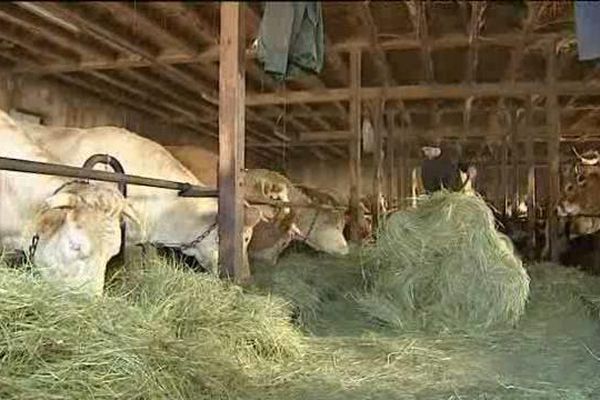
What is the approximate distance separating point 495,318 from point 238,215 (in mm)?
1569

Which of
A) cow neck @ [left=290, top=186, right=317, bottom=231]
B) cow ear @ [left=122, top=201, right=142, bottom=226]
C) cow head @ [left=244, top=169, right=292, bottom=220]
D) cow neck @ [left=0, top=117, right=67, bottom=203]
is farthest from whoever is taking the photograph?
cow neck @ [left=290, top=186, right=317, bottom=231]

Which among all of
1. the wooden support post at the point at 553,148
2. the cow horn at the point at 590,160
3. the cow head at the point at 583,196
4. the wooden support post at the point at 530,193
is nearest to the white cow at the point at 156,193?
the wooden support post at the point at 553,148

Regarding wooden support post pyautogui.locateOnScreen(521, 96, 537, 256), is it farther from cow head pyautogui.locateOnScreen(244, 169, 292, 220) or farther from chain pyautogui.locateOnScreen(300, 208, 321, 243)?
cow head pyautogui.locateOnScreen(244, 169, 292, 220)

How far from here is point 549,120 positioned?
749 centimetres

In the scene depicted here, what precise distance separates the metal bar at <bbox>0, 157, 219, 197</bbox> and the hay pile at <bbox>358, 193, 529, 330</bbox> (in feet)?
4.15

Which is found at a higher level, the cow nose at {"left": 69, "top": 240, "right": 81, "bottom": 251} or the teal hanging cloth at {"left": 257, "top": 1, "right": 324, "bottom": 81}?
the teal hanging cloth at {"left": 257, "top": 1, "right": 324, "bottom": 81}

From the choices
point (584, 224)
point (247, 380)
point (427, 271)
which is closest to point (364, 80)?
point (584, 224)

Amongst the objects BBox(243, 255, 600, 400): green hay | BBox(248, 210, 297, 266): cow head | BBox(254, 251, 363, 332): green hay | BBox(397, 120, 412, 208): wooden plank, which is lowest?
BBox(243, 255, 600, 400): green hay

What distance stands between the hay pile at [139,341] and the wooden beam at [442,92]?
4419 mm

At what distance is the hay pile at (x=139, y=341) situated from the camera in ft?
6.89

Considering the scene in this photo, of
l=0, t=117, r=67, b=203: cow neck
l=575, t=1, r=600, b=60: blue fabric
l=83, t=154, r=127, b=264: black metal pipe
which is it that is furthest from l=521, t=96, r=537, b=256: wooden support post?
l=575, t=1, r=600, b=60: blue fabric

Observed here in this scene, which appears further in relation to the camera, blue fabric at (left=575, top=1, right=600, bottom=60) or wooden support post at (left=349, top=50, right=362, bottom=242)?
wooden support post at (left=349, top=50, right=362, bottom=242)

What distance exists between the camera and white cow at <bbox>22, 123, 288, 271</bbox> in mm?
4812

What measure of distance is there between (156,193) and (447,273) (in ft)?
6.87
